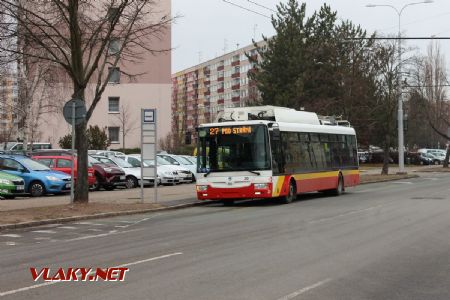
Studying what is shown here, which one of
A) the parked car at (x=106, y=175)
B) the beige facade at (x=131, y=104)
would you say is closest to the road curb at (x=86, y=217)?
the parked car at (x=106, y=175)

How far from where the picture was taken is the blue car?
2534cm

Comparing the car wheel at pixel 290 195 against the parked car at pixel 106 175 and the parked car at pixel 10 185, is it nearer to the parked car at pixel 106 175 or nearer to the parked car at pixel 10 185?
the parked car at pixel 10 185

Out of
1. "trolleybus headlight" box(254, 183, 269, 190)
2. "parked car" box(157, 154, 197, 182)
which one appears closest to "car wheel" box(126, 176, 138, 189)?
"parked car" box(157, 154, 197, 182)

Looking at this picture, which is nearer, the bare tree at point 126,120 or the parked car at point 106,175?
the parked car at point 106,175

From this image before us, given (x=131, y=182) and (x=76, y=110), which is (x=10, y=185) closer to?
(x=76, y=110)

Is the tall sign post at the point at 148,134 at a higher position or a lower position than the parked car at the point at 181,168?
higher

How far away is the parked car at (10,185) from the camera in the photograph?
24.1 meters

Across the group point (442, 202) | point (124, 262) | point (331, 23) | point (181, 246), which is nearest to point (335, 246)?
point (181, 246)

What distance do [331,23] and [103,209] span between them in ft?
118

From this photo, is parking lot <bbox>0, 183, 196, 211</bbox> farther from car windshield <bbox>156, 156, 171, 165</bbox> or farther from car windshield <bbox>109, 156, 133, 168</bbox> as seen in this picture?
car windshield <bbox>156, 156, 171, 165</bbox>

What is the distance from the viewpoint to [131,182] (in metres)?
32.2

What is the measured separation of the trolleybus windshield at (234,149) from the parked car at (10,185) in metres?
7.35

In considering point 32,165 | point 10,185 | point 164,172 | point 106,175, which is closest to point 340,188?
point 106,175

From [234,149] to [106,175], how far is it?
407 inches
